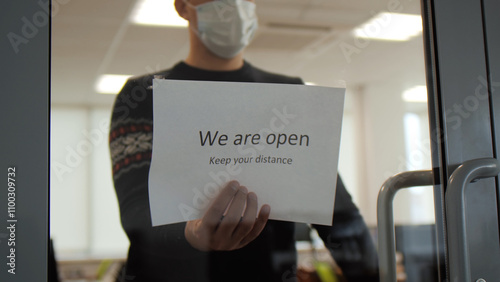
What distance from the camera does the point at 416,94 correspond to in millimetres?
1049

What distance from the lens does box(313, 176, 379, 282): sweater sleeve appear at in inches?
38.1

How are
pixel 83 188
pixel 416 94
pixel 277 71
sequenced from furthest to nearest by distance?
pixel 416 94 < pixel 277 71 < pixel 83 188

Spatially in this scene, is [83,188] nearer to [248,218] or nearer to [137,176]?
[137,176]

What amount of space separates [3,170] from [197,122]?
0.33 metres

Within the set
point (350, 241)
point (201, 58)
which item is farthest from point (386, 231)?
point (201, 58)

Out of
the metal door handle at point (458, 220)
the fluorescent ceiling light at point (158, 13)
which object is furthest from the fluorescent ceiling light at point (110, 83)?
the metal door handle at point (458, 220)

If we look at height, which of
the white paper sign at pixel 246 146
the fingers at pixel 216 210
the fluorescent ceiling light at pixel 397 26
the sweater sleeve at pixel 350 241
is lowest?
the sweater sleeve at pixel 350 241

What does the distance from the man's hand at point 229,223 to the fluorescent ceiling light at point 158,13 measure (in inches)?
12.5

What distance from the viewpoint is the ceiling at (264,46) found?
829mm

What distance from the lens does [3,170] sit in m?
0.78

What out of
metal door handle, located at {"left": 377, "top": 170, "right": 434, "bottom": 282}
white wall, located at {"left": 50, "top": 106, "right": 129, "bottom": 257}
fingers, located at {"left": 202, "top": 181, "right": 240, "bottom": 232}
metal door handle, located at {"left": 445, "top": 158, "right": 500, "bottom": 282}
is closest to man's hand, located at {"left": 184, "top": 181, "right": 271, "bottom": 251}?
fingers, located at {"left": 202, "top": 181, "right": 240, "bottom": 232}

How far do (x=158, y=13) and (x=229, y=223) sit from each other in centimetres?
41

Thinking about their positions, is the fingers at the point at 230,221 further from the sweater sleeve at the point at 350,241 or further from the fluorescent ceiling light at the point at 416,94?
the fluorescent ceiling light at the point at 416,94

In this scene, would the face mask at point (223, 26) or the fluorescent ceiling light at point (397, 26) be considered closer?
the face mask at point (223, 26)
